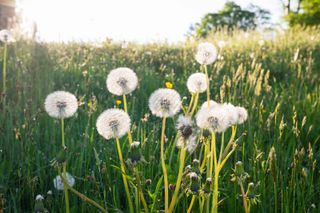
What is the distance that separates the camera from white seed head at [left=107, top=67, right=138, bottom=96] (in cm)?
133

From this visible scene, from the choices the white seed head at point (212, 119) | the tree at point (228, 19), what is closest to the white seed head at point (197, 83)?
the white seed head at point (212, 119)

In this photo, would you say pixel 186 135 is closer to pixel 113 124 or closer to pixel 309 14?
pixel 113 124

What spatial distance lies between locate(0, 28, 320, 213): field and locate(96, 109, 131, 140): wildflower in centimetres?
6

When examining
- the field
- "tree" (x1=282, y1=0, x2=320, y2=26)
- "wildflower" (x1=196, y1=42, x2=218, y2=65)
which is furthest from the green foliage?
"wildflower" (x1=196, y1=42, x2=218, y2=65)

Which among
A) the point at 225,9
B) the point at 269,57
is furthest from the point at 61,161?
the point at 225,9

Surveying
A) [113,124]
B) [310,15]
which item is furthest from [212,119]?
[310,15]

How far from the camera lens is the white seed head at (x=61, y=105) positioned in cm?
138

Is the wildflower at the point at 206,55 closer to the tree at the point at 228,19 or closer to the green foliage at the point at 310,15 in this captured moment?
the green foliage at the point at 310,15

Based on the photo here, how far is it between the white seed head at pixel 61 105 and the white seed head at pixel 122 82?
0.14 m

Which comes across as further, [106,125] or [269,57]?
[269,57]

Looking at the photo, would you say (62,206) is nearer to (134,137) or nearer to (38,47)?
(134,137)

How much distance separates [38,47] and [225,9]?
3867cm

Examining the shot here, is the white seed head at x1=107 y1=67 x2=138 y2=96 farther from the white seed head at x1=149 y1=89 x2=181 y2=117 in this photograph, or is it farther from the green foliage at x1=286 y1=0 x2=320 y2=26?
the green foliage at x1=286 y1=0 x2=320 y2=26

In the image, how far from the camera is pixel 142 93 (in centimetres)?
367
